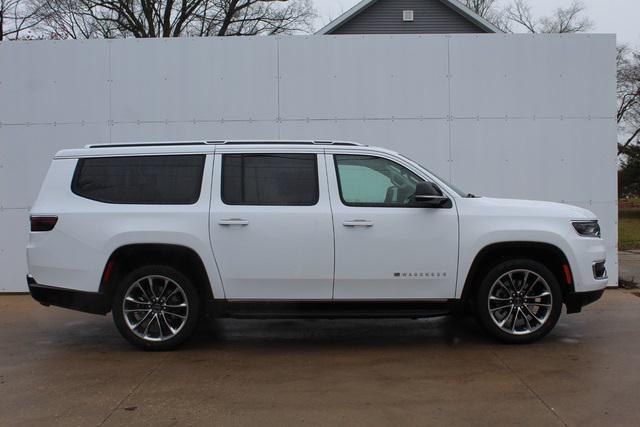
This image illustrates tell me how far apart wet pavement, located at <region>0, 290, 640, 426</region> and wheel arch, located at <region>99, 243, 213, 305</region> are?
650 millimetres

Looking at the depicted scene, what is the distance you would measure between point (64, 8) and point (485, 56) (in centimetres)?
2628

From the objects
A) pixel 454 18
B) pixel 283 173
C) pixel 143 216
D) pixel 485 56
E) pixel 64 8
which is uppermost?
pixel 64 8

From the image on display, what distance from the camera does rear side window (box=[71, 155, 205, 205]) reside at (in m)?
5.50

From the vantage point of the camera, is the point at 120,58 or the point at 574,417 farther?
the point at 120,58

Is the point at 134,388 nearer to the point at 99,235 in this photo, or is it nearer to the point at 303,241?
the point at 99,235

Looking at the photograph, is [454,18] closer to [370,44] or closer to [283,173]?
[370,44]

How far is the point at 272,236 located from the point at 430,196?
1.48m

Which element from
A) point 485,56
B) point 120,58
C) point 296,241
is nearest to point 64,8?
point 120,58

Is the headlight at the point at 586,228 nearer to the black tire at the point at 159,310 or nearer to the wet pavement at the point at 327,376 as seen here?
the wet pavement at the point at 327,376

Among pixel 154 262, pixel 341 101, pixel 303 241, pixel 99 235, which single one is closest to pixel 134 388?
pixel 154 262

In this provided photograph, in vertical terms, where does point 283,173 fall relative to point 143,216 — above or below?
above

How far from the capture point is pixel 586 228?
18.3 feet

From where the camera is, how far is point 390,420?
12.8ft

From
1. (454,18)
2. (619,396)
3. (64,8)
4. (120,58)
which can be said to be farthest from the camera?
(64,8)
